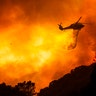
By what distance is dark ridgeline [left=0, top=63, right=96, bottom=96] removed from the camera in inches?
2908

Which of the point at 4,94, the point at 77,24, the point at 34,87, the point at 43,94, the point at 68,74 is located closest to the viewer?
the point at 4,94

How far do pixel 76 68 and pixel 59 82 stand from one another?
14574mm

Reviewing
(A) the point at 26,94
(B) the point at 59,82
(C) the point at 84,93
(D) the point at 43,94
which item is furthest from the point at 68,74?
(C) the point at 84,93

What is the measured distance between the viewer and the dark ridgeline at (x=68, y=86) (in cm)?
7388

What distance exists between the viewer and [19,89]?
132 metres

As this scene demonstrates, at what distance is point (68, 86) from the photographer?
137 meters

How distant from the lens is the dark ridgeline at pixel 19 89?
108 metres

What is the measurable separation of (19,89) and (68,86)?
63.7ft

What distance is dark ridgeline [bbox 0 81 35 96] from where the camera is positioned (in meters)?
108

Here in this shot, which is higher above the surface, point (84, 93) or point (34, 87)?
point (34, 87)

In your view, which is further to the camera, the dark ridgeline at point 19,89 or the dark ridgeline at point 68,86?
the dark ridgeline at point 19,89

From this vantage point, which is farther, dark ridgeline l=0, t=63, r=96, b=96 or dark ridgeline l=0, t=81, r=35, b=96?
dark ridgeline l=0, t=81, r=35, b=96

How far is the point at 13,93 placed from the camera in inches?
4321

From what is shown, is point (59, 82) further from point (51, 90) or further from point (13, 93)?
point (13, 93)
